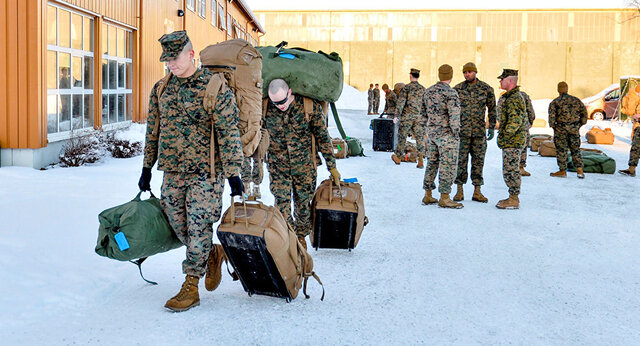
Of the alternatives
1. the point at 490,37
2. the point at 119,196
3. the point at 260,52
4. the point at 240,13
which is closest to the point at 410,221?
the point at 260,52

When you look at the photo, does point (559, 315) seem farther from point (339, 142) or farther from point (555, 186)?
point (339, 142)

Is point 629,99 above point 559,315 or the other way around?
above

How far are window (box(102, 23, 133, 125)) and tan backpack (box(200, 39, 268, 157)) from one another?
28.6 ft

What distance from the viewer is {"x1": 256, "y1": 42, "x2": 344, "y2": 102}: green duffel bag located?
5375 mm

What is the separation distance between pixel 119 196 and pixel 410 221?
370 centimetres

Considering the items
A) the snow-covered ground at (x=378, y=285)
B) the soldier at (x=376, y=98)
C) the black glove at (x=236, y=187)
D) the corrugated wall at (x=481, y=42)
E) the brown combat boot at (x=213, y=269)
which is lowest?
the snow-covered ground at (x=378, y=285)

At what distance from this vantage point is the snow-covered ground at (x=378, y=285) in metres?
3.92

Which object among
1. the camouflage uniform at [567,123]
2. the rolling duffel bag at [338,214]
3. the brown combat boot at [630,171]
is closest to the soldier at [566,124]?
the camouflage uniform at [567,123]

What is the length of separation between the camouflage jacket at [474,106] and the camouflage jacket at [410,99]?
495cm

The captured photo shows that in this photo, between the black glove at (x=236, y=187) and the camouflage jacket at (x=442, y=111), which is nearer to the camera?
the black glove at (x=236, y=187)

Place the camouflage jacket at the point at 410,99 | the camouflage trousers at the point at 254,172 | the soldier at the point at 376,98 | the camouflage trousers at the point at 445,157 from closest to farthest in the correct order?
the camouflage trousers at the point at 254,172 → the camouflage trousers at the point at 445,157 → the camouflage jacket at the point at 410,99 → the soldier at the point at 376,98

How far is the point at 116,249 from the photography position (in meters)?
4.01

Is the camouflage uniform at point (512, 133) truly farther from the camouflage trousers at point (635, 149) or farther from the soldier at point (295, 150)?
the camouflage trousers at point (635, 149)

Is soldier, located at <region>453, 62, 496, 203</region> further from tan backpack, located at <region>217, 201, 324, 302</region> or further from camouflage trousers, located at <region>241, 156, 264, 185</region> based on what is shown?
tan backpack, located at <region>217, 201, 324, 302</region>
